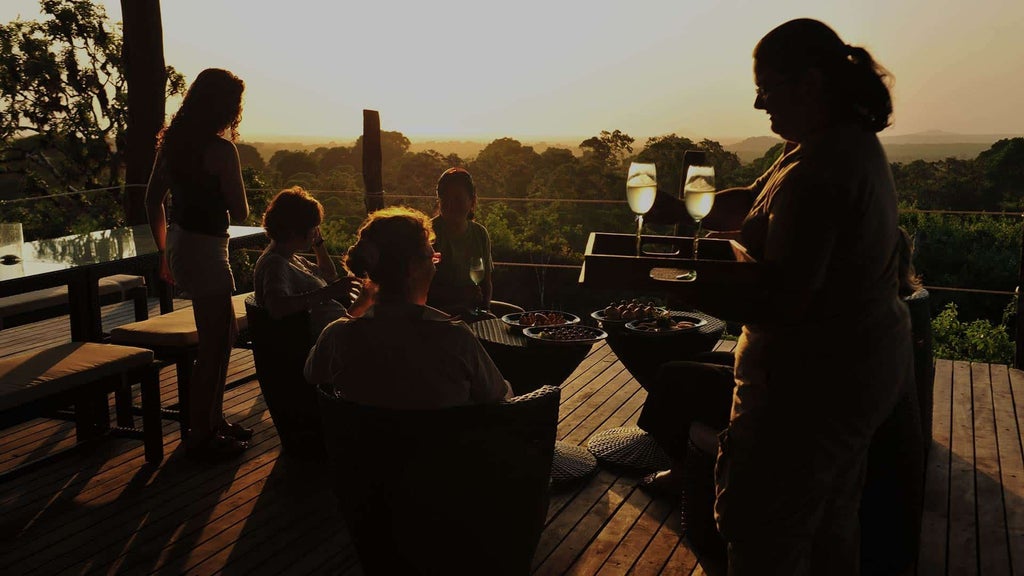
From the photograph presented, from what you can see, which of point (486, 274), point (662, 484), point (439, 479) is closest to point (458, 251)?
point (486, 274)

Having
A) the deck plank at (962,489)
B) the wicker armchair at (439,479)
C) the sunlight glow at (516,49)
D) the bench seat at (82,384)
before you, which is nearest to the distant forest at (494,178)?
the sunlight glow at (516,49)

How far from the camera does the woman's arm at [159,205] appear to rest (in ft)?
11.4

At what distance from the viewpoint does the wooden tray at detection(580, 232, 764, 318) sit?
1.65m

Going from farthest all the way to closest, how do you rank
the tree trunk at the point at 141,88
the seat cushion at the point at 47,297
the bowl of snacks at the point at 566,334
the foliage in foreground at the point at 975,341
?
1. the foliage in foreground at the point at 975,341
2. the tree trunk at the point at 141,88
3. the seat cushion at the point at 47,297
4. the bowl of snacks at the point at 566,334

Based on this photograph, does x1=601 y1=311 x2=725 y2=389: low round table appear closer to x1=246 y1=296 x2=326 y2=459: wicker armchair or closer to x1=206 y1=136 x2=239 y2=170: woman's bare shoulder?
x1=246 y1=296 x2=326 y2=459: wicker armchair

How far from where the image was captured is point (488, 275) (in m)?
4.03

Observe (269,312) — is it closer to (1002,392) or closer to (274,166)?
(1002,392)

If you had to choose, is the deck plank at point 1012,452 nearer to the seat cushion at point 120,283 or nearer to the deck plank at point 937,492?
the deck plank at point 937,492

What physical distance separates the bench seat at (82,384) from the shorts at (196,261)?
0.34 meters

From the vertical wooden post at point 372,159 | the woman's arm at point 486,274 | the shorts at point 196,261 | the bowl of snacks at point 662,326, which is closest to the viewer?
the shorts at point 196,261

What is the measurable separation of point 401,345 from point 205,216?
1680 mm

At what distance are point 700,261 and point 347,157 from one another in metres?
26.8

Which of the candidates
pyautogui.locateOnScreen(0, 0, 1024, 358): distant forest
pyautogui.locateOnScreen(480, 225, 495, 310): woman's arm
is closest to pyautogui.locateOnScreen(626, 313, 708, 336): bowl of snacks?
pyautogui.locateOnScreen(480, 225, 495, 310): woman's arm

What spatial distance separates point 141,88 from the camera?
750cm
